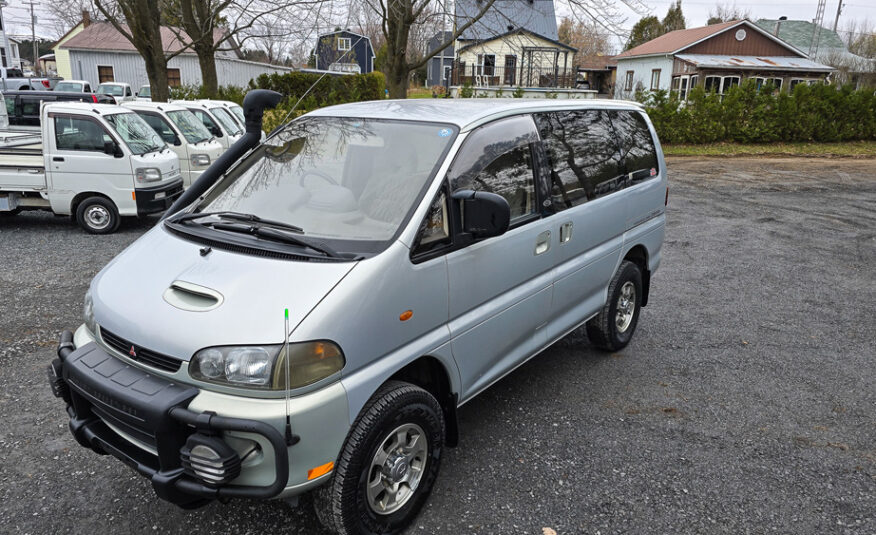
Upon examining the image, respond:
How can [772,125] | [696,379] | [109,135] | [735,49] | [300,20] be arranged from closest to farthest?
[696,379], [109,135], [300,20], [772,125], [735,49]

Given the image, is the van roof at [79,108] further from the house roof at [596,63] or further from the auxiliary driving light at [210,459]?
the house roof at [596,63]

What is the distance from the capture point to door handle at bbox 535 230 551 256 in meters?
3.88

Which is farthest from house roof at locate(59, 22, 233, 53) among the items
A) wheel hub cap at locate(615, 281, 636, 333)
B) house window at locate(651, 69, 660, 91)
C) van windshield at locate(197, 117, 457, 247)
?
van windshield at locate(197, 117, 457, 247)

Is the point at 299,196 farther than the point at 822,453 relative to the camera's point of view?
No

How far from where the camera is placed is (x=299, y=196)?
3408 millimetres

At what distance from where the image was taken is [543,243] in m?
3.95

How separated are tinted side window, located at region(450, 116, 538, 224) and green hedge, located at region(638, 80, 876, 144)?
717 inches

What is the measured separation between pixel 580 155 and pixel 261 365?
9.51ft

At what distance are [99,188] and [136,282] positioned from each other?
24.6 ft

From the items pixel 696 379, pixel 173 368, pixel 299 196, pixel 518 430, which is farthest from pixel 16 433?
pixel 696 379

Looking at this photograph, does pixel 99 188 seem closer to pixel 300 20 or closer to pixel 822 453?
pixel 822 453

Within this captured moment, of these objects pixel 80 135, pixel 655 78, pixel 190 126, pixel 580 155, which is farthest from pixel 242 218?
pixel 655 78

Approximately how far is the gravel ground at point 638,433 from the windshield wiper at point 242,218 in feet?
4.93

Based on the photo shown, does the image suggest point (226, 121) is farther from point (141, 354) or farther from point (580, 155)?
point (141, 354)
